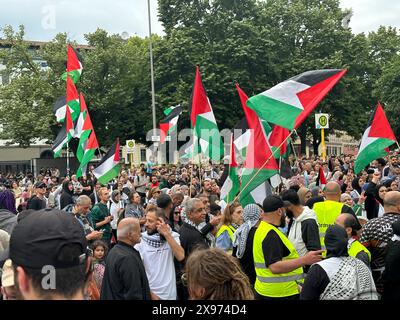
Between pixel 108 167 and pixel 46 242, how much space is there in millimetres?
11770

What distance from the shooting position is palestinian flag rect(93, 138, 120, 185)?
13363mm

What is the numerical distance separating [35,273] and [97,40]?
4095 cm

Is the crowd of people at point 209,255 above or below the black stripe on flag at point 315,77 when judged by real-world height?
below

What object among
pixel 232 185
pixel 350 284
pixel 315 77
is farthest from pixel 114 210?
pixel 350 284

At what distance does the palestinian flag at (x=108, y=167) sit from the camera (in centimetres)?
1336

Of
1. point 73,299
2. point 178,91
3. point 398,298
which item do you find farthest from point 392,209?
point 178,91

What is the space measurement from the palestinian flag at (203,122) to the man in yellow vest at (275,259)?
235 inches

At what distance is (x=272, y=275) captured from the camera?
4973 mm

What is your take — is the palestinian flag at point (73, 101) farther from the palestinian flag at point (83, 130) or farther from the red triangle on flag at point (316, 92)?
the red triangle on flag at point (316, 92)

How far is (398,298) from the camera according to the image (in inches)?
174

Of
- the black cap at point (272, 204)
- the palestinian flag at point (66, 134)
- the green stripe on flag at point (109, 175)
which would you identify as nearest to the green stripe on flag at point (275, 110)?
the black cap at point (272, 204)

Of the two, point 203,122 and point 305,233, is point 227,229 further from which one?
point 203,122

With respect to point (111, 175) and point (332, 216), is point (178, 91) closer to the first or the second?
point (111, 175)
